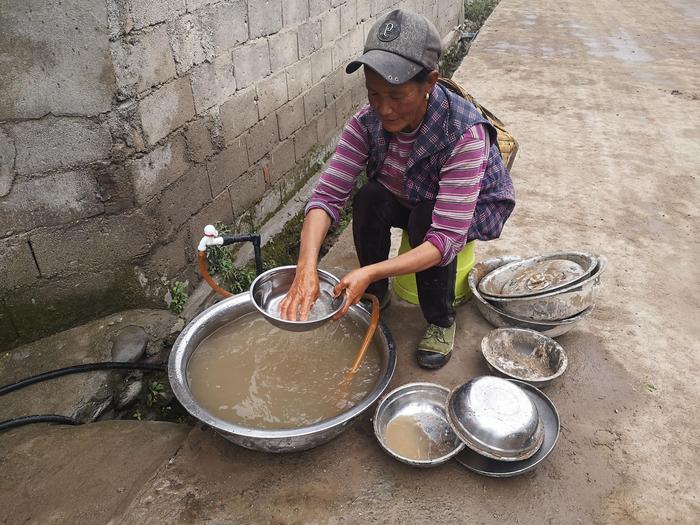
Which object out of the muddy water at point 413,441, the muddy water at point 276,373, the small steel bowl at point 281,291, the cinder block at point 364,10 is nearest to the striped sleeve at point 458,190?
the small steel bowl at point 281,291

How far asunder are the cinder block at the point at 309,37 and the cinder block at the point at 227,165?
110 centimetres

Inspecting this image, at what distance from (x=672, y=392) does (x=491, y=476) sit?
1.00 metres

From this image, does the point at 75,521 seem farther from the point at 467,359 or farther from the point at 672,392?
the point at 672,392

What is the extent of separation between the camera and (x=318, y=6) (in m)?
4.07

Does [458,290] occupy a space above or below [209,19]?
below

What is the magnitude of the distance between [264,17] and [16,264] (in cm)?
208

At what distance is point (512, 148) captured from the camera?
272cm

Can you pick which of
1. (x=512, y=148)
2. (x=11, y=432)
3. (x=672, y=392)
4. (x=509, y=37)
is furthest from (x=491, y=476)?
(x=509, y=37)

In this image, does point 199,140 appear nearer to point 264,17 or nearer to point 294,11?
point 264,17

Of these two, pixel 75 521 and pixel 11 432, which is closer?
pixel 75 521

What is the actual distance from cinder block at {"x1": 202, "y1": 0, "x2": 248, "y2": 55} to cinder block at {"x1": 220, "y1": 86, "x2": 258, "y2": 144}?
0.97 ft

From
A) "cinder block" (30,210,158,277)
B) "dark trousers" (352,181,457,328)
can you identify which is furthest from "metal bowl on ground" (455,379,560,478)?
"cinder block" (30,210,158,277)

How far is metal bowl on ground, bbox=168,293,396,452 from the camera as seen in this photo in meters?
1.71

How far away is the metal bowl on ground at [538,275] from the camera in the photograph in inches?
95.8
